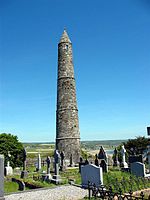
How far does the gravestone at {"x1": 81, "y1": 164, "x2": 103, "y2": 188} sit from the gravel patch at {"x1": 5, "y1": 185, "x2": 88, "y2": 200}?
44.1 inches

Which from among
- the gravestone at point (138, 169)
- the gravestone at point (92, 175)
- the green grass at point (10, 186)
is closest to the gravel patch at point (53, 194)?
the gravestone at point (92, 175)

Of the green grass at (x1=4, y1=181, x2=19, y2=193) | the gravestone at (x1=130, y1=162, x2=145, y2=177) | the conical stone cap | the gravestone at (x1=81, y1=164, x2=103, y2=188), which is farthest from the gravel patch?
the conical stone cap

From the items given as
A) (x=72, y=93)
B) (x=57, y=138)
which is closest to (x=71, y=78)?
(x=72, y=93)

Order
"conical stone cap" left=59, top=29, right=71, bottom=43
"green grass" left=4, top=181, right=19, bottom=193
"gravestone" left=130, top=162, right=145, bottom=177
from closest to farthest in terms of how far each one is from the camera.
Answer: "green grass" left=4, top=181, right=19, bottom=193
"gravestone" left=130, top=162, right=145, bottom=177
"conical stone cap" left=59, top=29, right=71, bottom=43

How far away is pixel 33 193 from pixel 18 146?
2343cm

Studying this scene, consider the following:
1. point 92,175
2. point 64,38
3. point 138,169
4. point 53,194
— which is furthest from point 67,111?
point 53,194

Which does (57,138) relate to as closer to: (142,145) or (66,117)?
(66,117)

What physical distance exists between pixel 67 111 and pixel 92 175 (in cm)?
1495

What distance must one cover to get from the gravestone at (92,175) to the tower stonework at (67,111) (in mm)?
13577

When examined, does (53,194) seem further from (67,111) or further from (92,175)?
(67,111)

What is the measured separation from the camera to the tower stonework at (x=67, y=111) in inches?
1145

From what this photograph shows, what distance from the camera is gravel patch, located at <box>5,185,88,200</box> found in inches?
483

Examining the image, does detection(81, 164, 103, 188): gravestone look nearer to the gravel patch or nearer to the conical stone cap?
the gravel patch

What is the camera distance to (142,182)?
47.6ft
